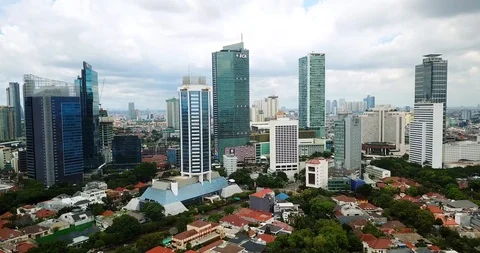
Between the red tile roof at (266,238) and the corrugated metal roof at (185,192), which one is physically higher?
the corrugated metal roof at (185,192)

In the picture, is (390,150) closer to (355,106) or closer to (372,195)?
(372,195)

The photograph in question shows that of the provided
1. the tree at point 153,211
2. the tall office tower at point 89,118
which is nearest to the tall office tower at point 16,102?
the tall office tower at point 89,118

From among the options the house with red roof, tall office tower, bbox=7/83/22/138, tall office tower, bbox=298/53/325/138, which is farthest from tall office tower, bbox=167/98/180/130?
the house with red roof

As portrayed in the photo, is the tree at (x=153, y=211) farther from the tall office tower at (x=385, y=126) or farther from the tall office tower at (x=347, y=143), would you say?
the tall office tower at (x=385, y=126)

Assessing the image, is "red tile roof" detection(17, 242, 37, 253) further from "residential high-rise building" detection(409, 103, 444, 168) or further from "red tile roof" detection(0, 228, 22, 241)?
"residential high-rise building" detection(409, 103, 444, 168)

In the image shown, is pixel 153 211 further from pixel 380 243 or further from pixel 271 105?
pixel 271 105

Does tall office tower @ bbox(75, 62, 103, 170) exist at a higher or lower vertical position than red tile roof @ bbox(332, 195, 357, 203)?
higher
